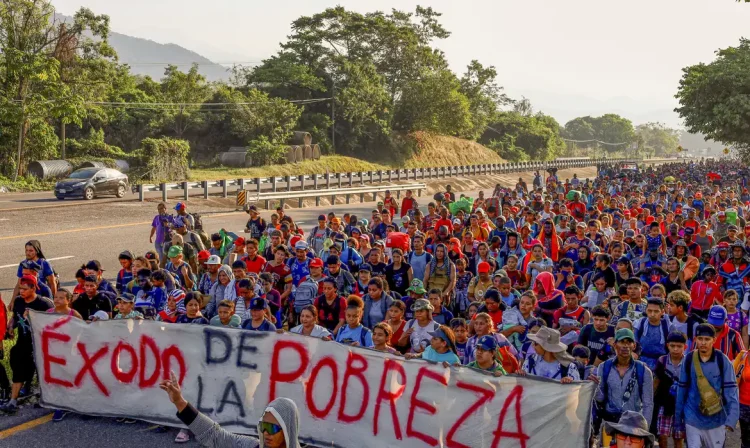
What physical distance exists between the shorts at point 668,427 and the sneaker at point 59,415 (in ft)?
18.1

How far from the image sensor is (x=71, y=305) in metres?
8.66

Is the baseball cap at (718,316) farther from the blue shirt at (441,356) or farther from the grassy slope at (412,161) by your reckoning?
the grassy slope at (412,161)

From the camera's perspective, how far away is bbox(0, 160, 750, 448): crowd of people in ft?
20.5

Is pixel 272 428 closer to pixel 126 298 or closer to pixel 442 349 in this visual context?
pixel 442 349

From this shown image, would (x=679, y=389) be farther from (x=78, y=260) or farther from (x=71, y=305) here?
(x=78, y=260)

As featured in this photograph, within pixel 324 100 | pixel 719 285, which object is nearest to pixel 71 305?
pixel 719 285

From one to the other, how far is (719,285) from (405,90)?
201ft

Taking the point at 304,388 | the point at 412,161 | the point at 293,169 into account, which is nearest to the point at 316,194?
the point at 293,169

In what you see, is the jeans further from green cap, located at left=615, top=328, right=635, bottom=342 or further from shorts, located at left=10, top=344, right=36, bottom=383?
shorts, located at left=10, top=344, right=36, bottom=383

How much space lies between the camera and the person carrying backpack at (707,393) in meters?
6.14

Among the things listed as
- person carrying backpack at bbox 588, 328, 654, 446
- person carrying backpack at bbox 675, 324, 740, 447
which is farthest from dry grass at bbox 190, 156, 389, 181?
person carrying backpack at bbox 675, 324, 740, 447

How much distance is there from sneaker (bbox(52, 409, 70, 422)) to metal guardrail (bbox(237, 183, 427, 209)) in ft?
59.6

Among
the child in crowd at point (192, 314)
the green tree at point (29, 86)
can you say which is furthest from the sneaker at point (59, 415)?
the green tree at point (29, 86)

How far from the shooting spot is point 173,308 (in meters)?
8.16
